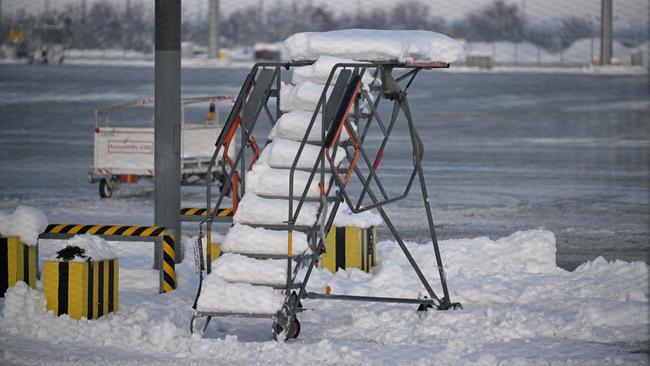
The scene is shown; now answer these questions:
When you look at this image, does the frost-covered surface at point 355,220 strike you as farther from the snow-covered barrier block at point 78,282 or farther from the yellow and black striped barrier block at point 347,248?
the snow-covered barrier block at point 78,282

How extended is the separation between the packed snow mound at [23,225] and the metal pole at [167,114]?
1551mm

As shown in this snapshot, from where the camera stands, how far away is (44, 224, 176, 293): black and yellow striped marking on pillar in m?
10.4

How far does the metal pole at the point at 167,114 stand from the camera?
11.5 metres

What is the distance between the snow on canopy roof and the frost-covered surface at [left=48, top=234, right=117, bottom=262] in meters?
2.28

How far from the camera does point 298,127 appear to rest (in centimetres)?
938

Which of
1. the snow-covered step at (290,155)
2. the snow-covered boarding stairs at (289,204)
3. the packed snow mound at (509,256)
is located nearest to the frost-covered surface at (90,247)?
the snow-covered boarding stairs at (289,204)

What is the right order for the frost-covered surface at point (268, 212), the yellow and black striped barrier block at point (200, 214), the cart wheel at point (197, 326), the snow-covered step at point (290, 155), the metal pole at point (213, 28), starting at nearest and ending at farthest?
the cart wheel at point (197, 326), the frost-covered surface at point (268, 212), the snow-covered step at point (290, 155), the yellow and black striped barrier block at point (200, 214), the metal pole at point (213, 28)

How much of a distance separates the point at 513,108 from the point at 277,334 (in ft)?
104

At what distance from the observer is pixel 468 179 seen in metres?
20.3

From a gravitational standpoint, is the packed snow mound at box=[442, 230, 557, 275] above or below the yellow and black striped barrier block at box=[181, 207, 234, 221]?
below

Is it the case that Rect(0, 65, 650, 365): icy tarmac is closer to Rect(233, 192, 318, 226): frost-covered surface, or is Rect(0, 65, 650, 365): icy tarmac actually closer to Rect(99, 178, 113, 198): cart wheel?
Rect(99, 178, 113, 198): cart wheel

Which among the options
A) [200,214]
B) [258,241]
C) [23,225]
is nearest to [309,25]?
[200,214]

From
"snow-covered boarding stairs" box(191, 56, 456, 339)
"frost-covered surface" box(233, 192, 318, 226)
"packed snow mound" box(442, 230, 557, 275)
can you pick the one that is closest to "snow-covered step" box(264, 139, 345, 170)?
"snow-covered boarding stairs" box(191, 56, 456, 339)

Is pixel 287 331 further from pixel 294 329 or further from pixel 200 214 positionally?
pixel 200 214
